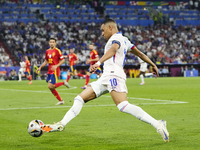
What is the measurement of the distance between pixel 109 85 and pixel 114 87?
11cm

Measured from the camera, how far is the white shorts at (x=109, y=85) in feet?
20.4

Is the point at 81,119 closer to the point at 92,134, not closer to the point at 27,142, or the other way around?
the point at 92,134

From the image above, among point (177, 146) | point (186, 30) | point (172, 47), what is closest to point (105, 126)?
point (177, 146)

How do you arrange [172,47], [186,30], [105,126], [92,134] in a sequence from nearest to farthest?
[92,134] < [105,126] < [172,47] < [186,30]

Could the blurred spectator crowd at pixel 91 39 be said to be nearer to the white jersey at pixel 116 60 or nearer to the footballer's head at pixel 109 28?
the footballer's head at pixel 109 28

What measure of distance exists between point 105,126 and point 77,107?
5.98 ft

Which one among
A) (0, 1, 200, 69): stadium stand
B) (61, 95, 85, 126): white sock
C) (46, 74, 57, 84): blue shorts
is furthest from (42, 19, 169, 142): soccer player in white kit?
(0, 1, 200, 69): stadium stand

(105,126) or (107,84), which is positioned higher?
(107,84)

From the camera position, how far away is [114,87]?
6211 millimetres

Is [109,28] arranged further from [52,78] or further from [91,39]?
[91,39]

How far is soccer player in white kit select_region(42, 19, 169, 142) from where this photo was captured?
6.09 meters

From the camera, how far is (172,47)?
5203cm

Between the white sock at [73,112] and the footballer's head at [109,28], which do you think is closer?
the white sock at [73,112]

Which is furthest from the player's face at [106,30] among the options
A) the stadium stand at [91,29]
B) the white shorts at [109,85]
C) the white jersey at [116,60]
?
the stadium stand at [91,29]
